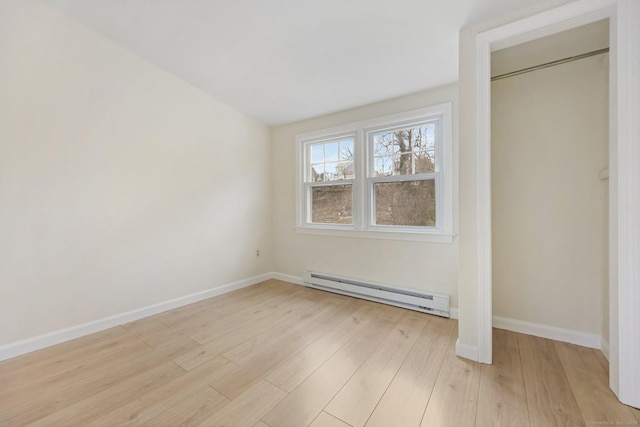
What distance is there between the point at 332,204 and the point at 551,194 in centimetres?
215

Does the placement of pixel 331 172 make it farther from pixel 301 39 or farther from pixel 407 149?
pixel 301 39

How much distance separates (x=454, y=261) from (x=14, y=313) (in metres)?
3.59

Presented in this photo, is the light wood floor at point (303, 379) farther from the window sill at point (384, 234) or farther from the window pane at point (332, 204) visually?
the window pane at point (332, 204)

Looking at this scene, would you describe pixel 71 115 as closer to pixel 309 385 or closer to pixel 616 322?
pixel 309 385

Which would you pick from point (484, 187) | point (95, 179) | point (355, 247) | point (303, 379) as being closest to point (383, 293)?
point (355, 247)

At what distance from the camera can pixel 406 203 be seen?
2.71 meters

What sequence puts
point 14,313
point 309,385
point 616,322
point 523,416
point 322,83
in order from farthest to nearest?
point 322,83 → point 14,313 → point 309,385 → point 616,322 → point 523,416

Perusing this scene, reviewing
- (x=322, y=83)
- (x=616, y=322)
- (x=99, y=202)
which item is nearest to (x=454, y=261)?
(x=616, y=322)

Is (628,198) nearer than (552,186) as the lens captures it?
Yes

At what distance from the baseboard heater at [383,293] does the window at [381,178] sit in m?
0.56

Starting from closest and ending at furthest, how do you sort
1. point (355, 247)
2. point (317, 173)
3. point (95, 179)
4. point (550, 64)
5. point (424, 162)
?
point (550, 64) → point (95, 179) → point (424, 162) → point (355, 247) → point (317, 173)

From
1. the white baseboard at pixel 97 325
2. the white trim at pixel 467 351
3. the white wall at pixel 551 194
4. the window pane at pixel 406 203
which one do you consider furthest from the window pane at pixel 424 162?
the white baseboard at pixel 97 325

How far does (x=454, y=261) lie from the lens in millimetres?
2373

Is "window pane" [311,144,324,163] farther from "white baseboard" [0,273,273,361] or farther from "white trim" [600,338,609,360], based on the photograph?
"white trim" [600,338,609,360]
